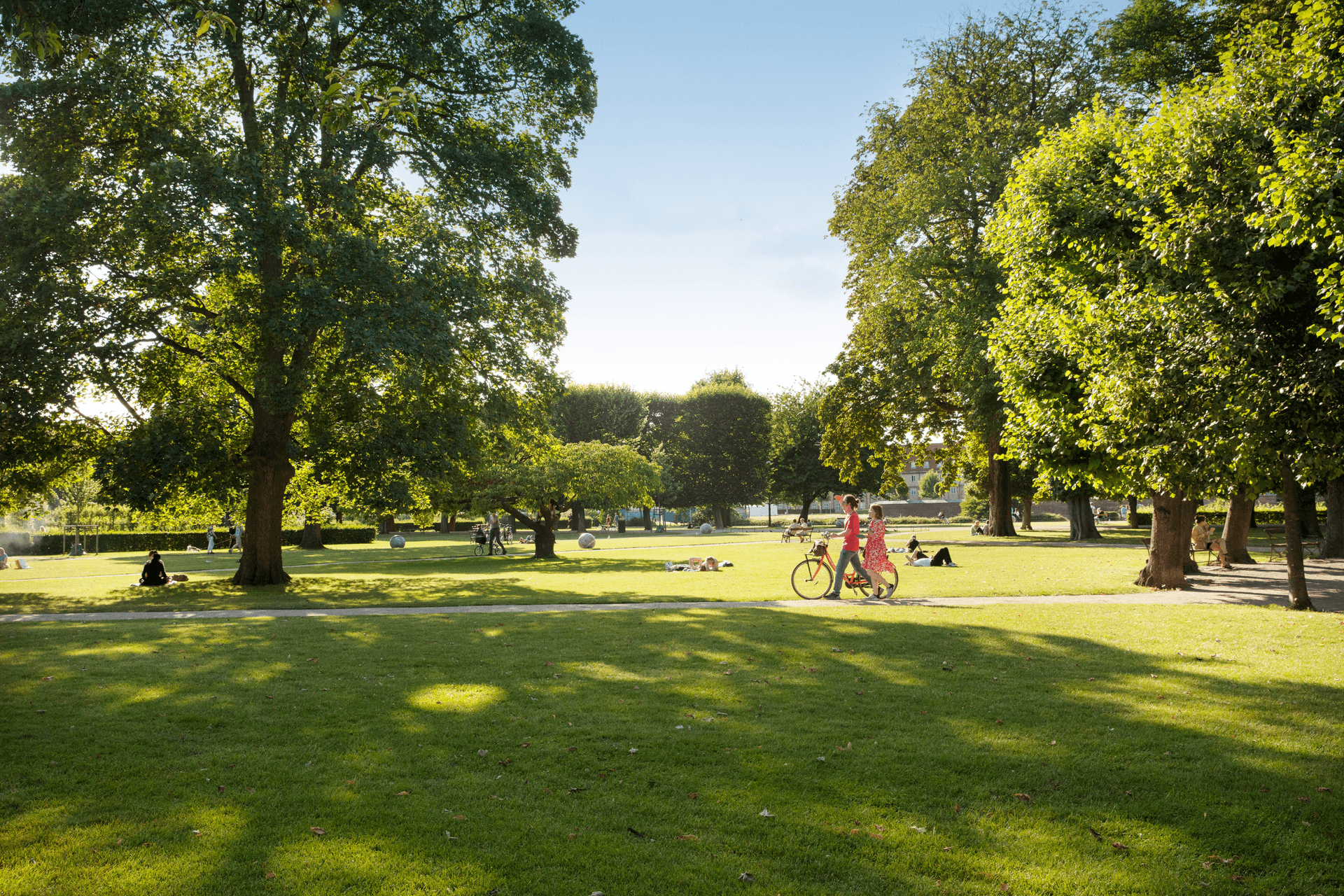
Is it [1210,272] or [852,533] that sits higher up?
[1210,272]

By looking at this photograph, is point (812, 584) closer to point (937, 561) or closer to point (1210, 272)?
point (937, 561)

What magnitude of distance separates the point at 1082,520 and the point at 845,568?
86.2 feet

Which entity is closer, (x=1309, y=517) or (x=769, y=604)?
(x=769, y=604)

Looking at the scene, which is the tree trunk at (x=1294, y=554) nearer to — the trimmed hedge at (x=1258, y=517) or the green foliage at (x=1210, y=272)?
the green foliage at (x=1210, y=272)

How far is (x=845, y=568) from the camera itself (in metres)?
16.0

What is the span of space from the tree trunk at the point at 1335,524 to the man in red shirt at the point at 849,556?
1866 cm

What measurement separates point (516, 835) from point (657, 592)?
13342 millimetres

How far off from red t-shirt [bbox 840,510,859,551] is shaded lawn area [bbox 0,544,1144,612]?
177 cm

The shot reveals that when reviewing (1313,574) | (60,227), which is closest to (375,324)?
(60,227)

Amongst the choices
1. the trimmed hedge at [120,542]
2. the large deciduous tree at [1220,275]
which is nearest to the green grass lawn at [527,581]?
the large deciduous tree at [1220,275]

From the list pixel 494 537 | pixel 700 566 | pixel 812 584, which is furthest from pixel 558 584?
pixel 494 537

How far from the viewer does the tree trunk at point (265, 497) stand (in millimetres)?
20859

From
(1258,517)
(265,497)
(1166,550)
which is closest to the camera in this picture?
(1166,550)

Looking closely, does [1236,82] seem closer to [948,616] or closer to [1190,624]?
[1190,624]
